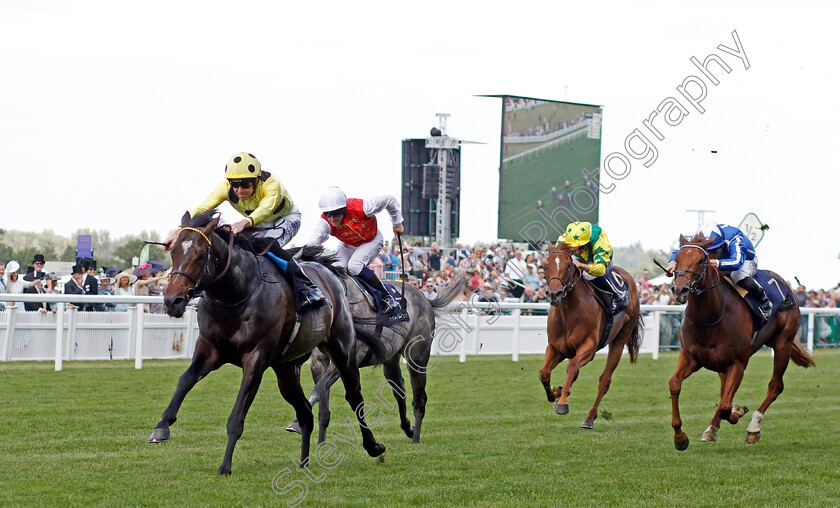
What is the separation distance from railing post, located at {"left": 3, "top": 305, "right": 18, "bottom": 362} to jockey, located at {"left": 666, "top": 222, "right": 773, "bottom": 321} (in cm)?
757

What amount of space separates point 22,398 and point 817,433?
731 cm

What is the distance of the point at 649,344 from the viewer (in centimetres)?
1855

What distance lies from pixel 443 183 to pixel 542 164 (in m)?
2.99

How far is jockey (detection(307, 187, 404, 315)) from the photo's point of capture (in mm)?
7676

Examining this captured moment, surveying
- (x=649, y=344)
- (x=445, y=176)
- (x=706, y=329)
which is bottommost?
(x=649, y=344)

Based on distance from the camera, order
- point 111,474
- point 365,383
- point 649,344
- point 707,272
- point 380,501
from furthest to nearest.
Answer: point 649,344
point 365,383
point 707,272
point 111,474
point 380,501

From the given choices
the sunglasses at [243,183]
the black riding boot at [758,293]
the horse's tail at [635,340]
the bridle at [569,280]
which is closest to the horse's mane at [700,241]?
the black riding boot at [758,293]

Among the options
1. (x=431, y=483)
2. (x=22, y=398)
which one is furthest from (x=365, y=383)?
(x=431, y=483)

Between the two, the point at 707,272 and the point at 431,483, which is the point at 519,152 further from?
the point at 431,483

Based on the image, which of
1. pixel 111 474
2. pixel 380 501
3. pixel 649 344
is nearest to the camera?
pixel 380 501

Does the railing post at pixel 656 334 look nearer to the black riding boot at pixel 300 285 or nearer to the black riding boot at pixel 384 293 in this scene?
the black riding boot at pixel 384 293

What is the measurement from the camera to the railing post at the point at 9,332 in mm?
11430

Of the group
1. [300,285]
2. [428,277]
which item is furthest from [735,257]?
[428,277]

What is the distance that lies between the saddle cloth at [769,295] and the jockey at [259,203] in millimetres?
3777
